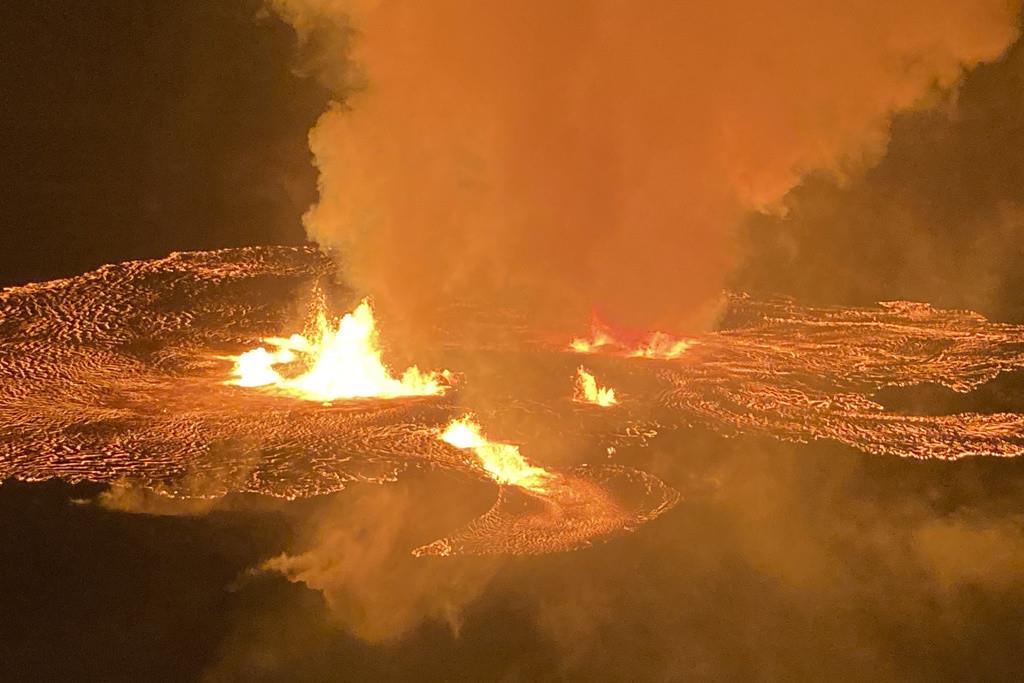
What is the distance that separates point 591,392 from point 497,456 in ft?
6.42

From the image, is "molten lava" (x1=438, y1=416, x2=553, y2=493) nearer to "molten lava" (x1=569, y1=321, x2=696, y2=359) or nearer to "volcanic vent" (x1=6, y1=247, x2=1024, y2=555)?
"volcanic vent" (x1=6, y1=247, x2=1024, y2=555)

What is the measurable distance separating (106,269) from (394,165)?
4227 mm

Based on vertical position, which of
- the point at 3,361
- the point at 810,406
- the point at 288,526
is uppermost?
the point at 3,361

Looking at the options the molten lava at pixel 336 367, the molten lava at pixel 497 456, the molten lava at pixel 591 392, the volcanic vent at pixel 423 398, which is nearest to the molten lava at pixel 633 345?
the volcanic vent at pixel 423 398

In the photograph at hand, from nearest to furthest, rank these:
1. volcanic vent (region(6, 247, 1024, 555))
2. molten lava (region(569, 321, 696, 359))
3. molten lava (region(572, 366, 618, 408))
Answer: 1. volcanic vent (region(6, 247, 1024, 555))
2. molten lava (region(572, 366, 618, 408))
3. molten lava (region(569, 321, 696, 359))

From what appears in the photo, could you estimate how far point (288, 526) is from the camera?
6031mm

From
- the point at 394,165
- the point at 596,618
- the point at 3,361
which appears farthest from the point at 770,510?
the point at 3,361

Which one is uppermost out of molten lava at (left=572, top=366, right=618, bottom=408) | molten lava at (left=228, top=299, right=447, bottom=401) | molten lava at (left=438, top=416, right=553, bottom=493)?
molten lava at (left=228, top=299, right=447, bottom=401)

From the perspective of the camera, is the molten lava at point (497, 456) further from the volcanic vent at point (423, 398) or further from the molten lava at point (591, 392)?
the molten lava at point (591, 392)

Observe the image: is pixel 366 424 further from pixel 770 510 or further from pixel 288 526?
pixel 770 510

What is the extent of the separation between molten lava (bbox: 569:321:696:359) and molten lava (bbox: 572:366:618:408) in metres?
1.27

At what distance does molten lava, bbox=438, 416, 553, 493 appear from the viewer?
6762 mm

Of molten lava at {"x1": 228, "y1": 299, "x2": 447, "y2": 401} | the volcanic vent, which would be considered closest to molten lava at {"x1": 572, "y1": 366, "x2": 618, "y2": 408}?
the volcanic vent

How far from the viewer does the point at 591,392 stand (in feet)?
29.2
